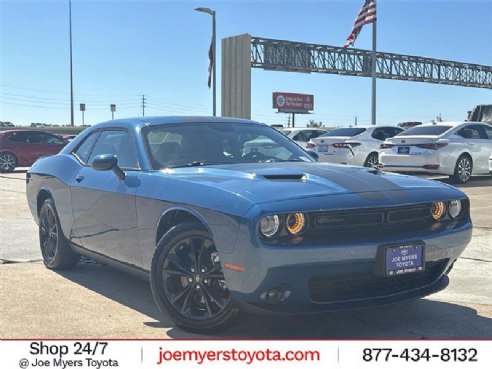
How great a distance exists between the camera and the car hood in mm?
3547

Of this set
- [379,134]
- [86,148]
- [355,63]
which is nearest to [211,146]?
[86,148]

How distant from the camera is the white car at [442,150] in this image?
12945 millimetres

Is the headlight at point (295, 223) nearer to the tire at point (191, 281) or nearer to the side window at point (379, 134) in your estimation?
the tire at point (191, 281)

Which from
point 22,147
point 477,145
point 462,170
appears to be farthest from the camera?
point 22,147

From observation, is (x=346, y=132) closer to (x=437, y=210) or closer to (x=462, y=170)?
→ (x=462, y=170)

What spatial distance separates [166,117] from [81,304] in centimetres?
166

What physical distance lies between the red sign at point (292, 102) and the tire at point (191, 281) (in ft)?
190

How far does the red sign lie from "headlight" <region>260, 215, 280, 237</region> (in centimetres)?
5843

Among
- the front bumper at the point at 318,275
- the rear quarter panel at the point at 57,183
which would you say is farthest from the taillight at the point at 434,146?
the front bumper at the point at 318,275

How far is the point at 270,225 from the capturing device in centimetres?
340

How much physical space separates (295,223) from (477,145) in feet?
37.8

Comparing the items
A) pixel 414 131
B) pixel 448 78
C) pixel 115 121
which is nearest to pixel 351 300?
pixel 115 121

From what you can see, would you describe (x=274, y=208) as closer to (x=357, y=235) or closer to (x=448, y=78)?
(x=357, y=235)

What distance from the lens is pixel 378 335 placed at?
389 cm
